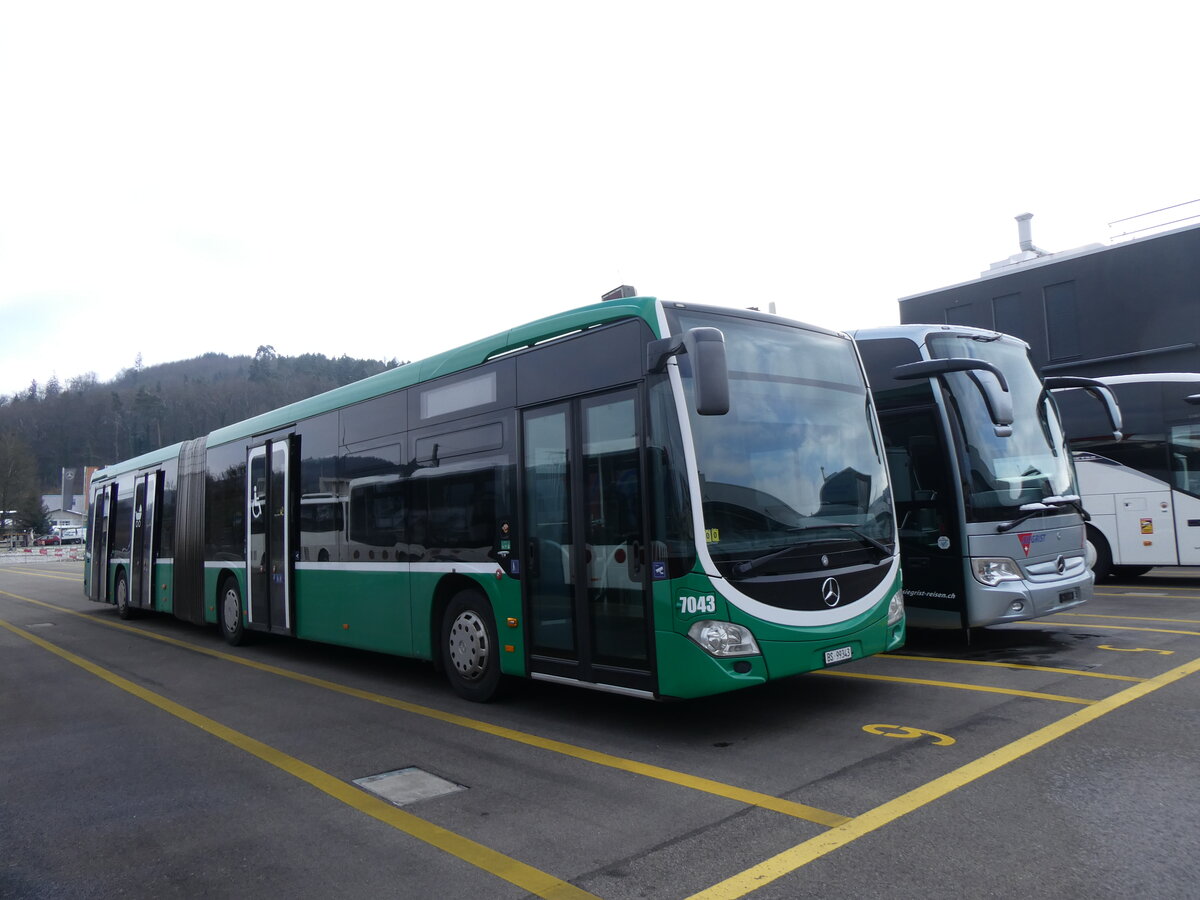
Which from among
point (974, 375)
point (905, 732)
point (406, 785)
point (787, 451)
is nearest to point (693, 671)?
point (905, 732)

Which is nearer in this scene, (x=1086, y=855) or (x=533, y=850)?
(x=1086, y=855)

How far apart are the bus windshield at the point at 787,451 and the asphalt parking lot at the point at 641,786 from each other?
142 cm

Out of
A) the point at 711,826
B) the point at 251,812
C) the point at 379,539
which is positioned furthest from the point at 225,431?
the point at 711,826

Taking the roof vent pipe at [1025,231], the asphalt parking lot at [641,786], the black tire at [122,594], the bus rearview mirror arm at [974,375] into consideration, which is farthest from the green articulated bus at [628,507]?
the roof vent pipe at [1025,231]

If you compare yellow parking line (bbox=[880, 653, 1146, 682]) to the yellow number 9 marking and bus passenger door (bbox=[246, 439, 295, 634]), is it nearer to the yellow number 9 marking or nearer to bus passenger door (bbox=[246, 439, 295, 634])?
the yellow number 9 marking

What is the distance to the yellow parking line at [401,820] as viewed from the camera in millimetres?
3812

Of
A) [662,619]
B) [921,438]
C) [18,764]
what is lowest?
[18,764]

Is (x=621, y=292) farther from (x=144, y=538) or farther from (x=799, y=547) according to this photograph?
(x=144, y=538)

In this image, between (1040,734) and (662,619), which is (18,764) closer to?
(662,619)

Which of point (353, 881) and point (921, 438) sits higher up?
point (921, 438)

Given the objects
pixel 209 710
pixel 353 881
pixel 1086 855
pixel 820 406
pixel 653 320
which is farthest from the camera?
pixel 209 710

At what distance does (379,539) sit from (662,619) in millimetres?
4302

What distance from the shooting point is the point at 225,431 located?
13.5m

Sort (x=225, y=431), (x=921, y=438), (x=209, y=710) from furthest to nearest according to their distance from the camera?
(x=225, y=431), (x=921, y=438), (x=209, y=710)
